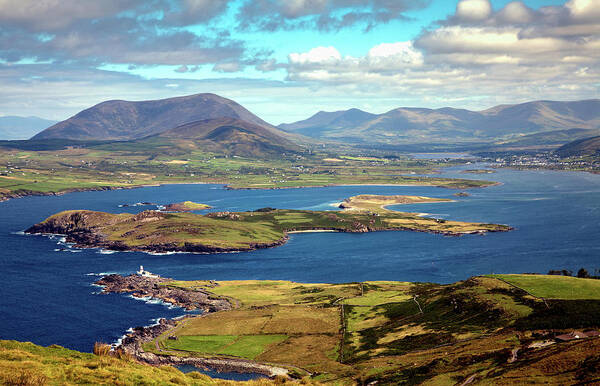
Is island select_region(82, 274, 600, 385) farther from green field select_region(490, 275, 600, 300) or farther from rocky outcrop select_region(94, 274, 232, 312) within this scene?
rocky outcrop select_region(94, 274, 232, 312)

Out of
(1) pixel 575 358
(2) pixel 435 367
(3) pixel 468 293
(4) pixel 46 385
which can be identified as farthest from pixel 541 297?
(4) pixel 46 385

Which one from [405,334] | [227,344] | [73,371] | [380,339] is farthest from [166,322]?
[73,371]

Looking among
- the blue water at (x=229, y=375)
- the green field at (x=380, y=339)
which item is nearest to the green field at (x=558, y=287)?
the green field at (x=380, y=339)

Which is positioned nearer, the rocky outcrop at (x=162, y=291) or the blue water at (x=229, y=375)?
the blue water at (x=229, y=375)

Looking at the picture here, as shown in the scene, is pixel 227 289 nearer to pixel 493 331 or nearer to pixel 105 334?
pixel 105 334

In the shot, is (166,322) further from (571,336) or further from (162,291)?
(571,336)

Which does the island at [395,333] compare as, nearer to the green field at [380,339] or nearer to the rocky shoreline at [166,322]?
the green field at [380,339]
